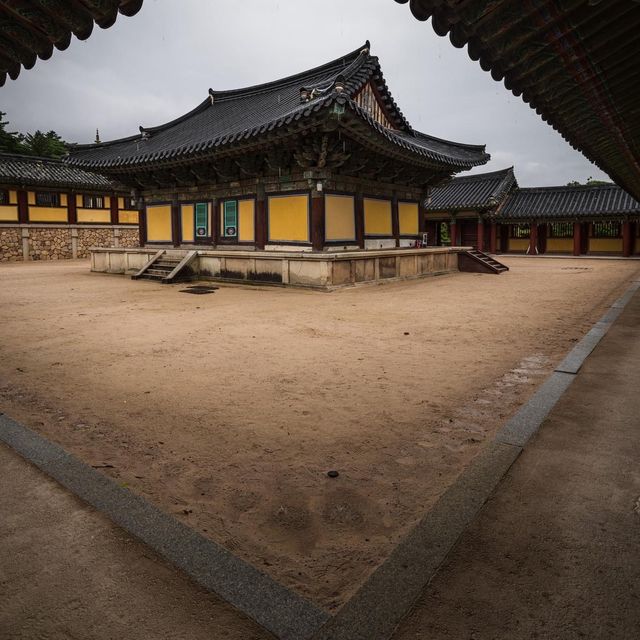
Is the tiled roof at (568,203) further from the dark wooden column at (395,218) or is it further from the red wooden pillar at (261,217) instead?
the red wooden pillar at (261,217)

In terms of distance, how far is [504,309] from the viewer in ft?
32.2

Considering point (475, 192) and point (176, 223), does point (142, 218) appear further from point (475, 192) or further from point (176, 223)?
point (475, 192)

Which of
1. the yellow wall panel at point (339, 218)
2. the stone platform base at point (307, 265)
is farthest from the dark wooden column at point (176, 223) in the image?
the yellow wall panel at point (339, 218)

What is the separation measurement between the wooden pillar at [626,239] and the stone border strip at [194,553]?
1254 inches

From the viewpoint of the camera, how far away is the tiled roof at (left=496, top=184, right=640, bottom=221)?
2801 centimetres

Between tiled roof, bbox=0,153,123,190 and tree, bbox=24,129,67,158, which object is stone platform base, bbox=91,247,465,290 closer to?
tiled roof, bbox=0,153,123,190

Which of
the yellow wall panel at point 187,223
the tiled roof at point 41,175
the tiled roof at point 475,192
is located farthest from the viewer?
the tiled roof at point 475,192

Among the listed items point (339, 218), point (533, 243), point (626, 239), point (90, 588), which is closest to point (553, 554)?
point (90, 588)

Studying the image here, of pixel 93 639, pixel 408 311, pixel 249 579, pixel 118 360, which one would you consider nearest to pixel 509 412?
pixel 249 579

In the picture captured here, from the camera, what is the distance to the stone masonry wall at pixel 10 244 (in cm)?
2648

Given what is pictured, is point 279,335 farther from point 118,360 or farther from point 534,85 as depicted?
point 534,85

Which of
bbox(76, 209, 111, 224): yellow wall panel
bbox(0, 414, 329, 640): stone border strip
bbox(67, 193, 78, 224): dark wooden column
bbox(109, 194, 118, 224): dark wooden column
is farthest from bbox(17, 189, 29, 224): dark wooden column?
bbox(0, 414, 329, 640): stone border strip

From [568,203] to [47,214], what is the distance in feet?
106

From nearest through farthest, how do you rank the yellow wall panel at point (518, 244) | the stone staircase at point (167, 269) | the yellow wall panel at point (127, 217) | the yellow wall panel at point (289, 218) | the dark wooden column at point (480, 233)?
the yellow wall panel at point (289, 218) < the stone staircase at point (167, 269) < the dark wooden column at point (480, 233) < the yellow wall panel at point (127, 217) < the yellow wall panel at point (518, 244)
